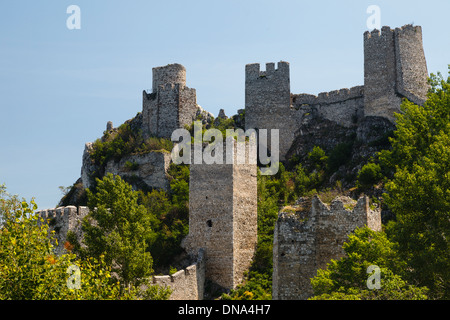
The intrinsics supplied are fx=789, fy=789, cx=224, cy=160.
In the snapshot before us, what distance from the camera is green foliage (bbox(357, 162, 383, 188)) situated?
4383 cm

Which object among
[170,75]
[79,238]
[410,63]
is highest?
[170,75]

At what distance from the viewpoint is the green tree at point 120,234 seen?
30.5 meters

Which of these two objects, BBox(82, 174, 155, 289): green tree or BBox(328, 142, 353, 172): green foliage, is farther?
BBox(328, 142, 353, 172): green foliage

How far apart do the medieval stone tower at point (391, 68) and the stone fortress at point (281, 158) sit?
0.06 meters

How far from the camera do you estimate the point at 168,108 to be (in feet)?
181

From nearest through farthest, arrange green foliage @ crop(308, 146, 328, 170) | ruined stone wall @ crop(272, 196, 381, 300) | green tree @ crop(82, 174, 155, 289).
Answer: ruined stone wall @ crop(272, 196, 381, 300) → green tree @ crop(82, 174, 155, 289) → green foliage @ crop(308, 146, 328, 170)

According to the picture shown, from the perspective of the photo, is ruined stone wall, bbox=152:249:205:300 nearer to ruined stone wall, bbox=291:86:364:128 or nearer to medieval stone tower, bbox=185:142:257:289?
medieval stone tower, bbox=185:142:257:289

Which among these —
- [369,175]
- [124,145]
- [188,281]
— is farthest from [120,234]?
[124,145]

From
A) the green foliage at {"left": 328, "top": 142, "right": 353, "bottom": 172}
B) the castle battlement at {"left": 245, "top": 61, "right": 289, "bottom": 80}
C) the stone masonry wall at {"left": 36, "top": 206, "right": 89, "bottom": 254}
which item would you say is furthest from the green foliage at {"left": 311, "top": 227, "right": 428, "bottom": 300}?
the castle battlement at {"left": 245, "top": 61, "right": 289, "bottom": 80}

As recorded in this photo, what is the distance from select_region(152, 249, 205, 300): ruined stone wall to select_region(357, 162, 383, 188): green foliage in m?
11.0

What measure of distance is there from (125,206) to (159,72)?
26384mm

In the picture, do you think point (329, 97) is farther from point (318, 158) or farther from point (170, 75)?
point (170, 75)

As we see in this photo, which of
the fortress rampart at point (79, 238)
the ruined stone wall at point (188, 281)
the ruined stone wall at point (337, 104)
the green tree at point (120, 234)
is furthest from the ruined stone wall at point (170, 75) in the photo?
the green tree at point (120, 234)

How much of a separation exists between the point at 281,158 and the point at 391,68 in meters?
9.34
